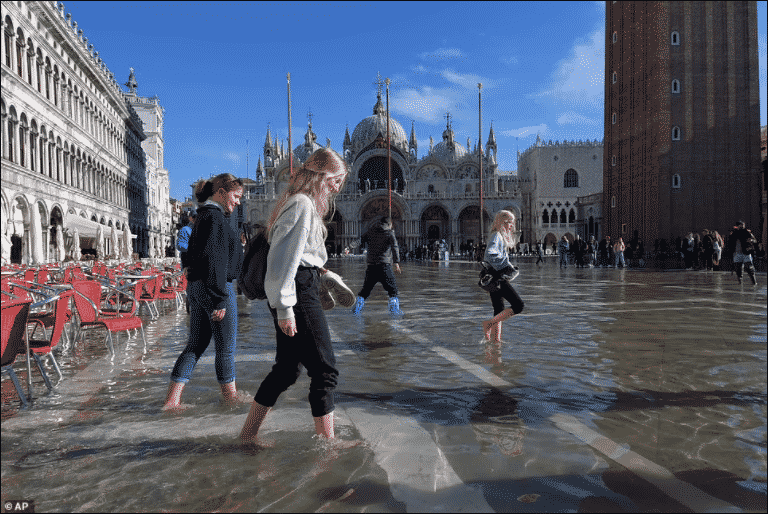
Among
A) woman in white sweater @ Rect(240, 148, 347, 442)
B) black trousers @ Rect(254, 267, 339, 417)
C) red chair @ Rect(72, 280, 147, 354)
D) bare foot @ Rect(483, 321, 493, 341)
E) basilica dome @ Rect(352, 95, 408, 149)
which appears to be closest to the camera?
woman in white sweater @ Rect(240, 148, 347, 442)

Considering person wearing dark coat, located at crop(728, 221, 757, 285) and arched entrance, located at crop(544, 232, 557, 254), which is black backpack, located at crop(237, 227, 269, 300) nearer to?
person wearing dark coat, located at crop(728, 221, 757, 285)

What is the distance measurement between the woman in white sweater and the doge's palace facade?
13020mm

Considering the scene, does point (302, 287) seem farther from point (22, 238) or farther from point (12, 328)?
point (22, 238)

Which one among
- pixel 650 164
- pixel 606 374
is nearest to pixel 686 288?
pixel 606 374

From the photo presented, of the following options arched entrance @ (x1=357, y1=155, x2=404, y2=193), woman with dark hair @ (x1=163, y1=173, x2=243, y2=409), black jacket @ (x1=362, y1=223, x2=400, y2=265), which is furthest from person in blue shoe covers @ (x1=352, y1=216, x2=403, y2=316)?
arched entrance @ (x1=357, y1=155, x2=404, y2=193)

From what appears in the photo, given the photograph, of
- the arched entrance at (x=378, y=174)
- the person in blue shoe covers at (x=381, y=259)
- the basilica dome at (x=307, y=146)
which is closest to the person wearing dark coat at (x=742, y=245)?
the person in blue shoe covers at (x=381, y=259)

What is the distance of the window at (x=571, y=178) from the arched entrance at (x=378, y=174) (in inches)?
768

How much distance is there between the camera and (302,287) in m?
3.12

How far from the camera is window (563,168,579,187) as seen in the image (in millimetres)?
69688

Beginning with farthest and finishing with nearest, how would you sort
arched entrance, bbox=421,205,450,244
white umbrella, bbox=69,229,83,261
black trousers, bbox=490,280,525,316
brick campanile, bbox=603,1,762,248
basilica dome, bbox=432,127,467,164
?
basilica dome, bbox=432,127,467,164 → arched entrance, bbox=421,205,450,244 → brick campanile, bbox=603,1,762,248 → white umbrella, bbox=69,229,83,261 → black trousers, bbox=490,280,525,316

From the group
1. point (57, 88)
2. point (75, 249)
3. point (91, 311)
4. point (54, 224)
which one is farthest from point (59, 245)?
point (91, 311)

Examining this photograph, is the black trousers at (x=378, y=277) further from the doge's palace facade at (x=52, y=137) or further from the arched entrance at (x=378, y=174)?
the arched entrance at (x=378, y=174)

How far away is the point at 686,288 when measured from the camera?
1327 cm

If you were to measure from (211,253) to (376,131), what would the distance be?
7422 cm
